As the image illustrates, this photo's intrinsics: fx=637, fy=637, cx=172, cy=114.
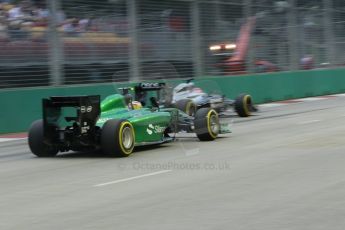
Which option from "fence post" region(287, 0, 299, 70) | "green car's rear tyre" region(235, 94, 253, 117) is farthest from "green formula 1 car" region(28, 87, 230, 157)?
"fence post" region(287, 0, 299, 70)

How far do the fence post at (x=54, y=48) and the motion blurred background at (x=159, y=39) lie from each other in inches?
1.1

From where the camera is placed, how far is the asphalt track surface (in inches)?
238

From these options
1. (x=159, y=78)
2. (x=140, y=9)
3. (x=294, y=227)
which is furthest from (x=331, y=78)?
(x=294, y=227)

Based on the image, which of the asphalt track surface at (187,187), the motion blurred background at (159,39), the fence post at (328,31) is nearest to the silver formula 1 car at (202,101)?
the motion blurred background at (159,39)

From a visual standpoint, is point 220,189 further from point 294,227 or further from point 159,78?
point 159,78

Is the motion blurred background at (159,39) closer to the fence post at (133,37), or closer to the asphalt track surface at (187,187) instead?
the fence post at (133,37)

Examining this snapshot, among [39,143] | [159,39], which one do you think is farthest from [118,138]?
[159,39]

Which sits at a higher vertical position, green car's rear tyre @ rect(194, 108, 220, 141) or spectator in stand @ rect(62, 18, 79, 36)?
spectator in stand @ rect(62, 18, 79, 36)

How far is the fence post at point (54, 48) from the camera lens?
1825 centimetres

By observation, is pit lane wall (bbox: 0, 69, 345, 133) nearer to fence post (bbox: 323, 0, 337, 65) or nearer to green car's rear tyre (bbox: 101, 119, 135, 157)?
fence post (bbox: 323, 0, 337, 65)

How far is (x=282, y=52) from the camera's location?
28.9m

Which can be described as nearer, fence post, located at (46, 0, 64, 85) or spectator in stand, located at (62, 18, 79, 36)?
fence post, located at (46, 0, 64, 85)

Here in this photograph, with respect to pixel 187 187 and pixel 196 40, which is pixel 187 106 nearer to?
pixel 187 187

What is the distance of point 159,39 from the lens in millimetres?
22406
